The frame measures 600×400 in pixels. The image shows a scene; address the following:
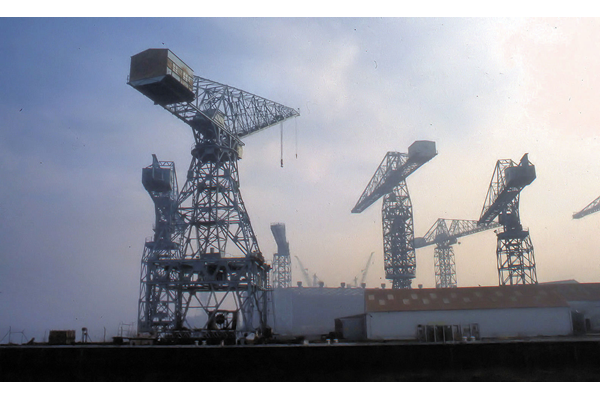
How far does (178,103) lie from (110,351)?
917 inches

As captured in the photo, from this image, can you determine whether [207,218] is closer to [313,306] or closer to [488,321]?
[488,321]

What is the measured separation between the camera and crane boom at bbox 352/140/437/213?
73.5 metres

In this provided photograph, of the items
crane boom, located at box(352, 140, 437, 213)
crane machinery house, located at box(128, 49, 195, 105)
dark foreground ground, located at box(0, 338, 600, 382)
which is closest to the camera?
dark foreground ground, located at box(0, 338, 600, 382)

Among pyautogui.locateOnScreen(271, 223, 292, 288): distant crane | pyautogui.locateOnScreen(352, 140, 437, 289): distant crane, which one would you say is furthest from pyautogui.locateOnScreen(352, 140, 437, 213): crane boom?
pyautogui.locateOnScreen(271, 223, 292, 288): distant crane

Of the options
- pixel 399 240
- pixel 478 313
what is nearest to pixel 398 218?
pixel 399 240

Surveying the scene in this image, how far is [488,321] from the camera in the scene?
132ft

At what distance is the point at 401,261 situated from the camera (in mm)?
78062

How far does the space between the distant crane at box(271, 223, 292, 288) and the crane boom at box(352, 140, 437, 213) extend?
3048 cm

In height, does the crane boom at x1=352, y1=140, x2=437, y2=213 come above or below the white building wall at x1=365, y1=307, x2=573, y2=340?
above

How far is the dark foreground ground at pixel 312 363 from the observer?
25.4m

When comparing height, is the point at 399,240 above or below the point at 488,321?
above

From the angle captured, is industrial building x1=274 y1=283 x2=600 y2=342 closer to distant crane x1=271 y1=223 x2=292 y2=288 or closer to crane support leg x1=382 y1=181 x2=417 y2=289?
crane support leg x1=382 y1=181 x2=417 y2=289

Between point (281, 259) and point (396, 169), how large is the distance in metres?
55.3

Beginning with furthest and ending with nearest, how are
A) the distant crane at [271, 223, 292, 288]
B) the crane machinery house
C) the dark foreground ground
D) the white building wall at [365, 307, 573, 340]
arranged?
the distant crane at [271, 223, 292, 288]
the white building wall at [365, 307, 573, 340]
the crane machinery house
the dark foreground ground
